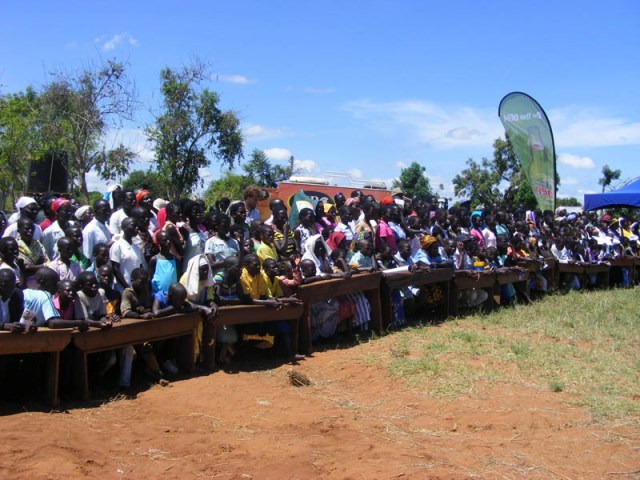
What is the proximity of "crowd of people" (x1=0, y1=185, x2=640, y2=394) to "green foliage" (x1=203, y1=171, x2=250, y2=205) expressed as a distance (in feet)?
67.7

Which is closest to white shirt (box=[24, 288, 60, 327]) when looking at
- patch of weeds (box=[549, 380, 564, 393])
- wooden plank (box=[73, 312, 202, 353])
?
wooden plank (box=[73, 312, 202, 353])

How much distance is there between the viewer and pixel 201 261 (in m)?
7.30

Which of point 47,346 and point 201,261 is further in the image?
point 201,261

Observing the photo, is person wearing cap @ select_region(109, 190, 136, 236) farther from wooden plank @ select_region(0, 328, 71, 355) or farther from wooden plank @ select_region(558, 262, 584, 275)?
wooden plank @ select_region(558, 262, 584, 275)

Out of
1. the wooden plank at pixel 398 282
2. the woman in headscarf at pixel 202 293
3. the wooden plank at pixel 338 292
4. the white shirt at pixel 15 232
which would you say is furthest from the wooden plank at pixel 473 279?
the white shirt at pixel 15 232

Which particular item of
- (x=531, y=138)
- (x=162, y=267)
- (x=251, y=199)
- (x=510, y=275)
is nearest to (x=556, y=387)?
(x=162, y=267)

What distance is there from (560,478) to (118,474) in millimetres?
3369

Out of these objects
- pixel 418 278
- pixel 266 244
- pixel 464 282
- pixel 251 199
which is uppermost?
pixel 251 199

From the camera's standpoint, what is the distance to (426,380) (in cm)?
747

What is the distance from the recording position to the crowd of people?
6.43 m

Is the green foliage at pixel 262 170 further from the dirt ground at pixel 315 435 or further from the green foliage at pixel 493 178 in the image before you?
the dirt ground at pixel 315 435

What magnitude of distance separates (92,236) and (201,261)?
1.42 metres

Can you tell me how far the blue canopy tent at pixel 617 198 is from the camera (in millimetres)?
21125

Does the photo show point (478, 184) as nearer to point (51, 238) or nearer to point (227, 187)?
point (227, 187)
